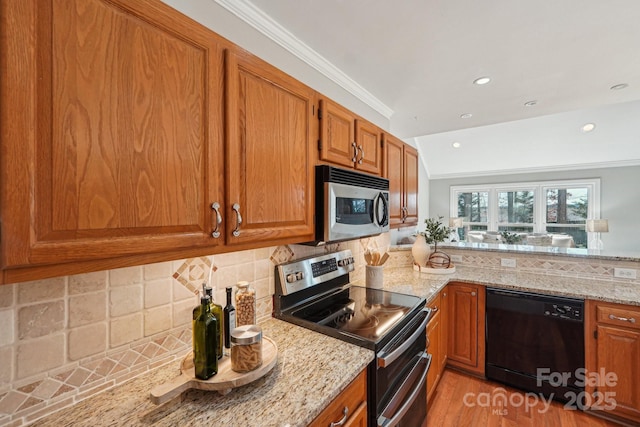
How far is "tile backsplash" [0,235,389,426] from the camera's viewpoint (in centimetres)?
79

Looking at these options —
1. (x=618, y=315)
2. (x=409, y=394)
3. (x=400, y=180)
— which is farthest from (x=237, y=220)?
(x=618, y=315)

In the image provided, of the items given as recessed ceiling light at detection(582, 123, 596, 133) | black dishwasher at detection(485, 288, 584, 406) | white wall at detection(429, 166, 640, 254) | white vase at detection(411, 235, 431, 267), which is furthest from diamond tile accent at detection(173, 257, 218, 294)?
white wall at detection(429, 166, 640, 254)

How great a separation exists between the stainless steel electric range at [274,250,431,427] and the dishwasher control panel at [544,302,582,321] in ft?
3.58

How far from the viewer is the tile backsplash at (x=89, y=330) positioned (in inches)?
31.1

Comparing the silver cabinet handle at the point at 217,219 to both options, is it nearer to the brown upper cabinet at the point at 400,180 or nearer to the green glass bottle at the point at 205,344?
the green glass bottle at the point at 205,344

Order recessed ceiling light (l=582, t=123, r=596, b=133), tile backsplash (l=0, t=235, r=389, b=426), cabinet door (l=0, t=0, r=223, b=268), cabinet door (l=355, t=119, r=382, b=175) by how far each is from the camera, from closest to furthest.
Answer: cabinet door (l=0, t=0, r=223, b=268) → tile backsplash (l=0, t=235, r=389, b=426) → cabinet door (l=355, t=119, r=382, b=175) → recessed ceiling light (l=582, t=123, r=596, b=133)

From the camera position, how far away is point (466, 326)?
2.42 meters

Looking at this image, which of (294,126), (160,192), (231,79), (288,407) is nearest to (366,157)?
(294,126)

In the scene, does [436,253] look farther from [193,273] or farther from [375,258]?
[193,273]

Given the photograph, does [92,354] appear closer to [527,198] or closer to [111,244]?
[111,244]

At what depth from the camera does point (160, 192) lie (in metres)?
0.78

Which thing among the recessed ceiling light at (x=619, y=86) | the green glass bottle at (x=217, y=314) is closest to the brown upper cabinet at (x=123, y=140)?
the green glass bottle at (x=217, y=314)

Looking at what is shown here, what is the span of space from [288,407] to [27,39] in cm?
113

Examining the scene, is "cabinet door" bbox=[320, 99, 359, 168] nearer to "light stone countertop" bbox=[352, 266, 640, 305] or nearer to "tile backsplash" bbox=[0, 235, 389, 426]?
"tile backsplash" bbox=[0, 235, 389, 426]
